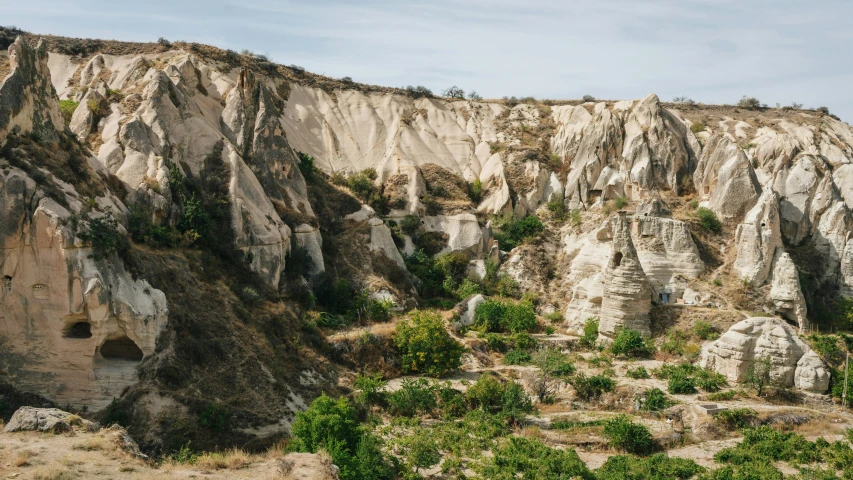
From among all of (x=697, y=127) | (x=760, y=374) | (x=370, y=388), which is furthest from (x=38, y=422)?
(x=697, y=127)

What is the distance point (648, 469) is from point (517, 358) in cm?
1020

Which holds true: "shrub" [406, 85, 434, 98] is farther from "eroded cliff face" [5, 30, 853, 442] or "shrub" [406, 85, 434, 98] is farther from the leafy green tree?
the leafy green tree

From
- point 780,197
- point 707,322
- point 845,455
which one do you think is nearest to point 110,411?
point 845,455

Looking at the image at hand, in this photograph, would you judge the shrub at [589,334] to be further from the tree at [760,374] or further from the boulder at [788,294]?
the boulder at [788,294]

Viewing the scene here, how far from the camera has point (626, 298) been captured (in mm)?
28516

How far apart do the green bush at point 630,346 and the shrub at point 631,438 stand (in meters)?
7.86

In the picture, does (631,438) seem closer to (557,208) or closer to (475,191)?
(557,208)

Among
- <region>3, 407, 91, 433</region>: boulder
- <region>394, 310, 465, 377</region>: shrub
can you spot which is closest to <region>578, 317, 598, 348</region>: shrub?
<region>394, 310, 465, 377</region>: shrub

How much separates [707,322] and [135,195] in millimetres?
24354

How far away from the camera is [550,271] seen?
35.5 meters

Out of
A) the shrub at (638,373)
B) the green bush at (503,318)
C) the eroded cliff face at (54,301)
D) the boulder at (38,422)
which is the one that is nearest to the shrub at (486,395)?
the shrub at (638,373)

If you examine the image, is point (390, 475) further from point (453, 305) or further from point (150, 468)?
point (453, 305)

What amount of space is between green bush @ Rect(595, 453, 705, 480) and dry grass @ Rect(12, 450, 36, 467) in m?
13.4

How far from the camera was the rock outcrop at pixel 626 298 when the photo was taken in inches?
1123
